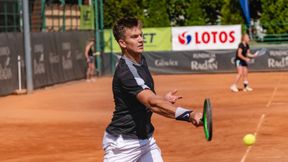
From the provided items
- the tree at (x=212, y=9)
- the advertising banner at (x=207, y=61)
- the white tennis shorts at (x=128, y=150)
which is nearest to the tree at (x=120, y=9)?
the tree at (x=212, y=9)

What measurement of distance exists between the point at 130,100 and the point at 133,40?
0.52m

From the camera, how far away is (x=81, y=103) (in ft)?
69.3

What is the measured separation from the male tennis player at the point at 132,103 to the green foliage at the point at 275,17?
34.3m

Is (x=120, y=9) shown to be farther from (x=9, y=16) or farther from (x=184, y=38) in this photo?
(x=184, y=38)

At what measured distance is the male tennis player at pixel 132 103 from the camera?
5379 millimetres

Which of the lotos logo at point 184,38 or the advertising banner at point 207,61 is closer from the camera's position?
the advertising banner at point 207,61

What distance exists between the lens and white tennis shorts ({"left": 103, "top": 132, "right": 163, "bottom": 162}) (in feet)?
18.6

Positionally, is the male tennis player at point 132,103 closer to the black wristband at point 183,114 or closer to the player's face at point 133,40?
the player's face at point 133,40

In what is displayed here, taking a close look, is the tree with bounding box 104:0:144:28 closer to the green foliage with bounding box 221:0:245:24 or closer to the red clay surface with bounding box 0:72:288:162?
the green foliage with bounding box 221:0:245:24

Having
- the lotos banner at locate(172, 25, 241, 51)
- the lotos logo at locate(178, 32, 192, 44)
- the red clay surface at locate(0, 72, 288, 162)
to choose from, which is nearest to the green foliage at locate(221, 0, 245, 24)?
the lotos banner at locate(172, 25, 241, 51)

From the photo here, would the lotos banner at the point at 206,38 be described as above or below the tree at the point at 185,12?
below

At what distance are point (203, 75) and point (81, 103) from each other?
1340cm

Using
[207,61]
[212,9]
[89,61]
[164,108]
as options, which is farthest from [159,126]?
[212,9]

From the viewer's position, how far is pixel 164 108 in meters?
5.18
